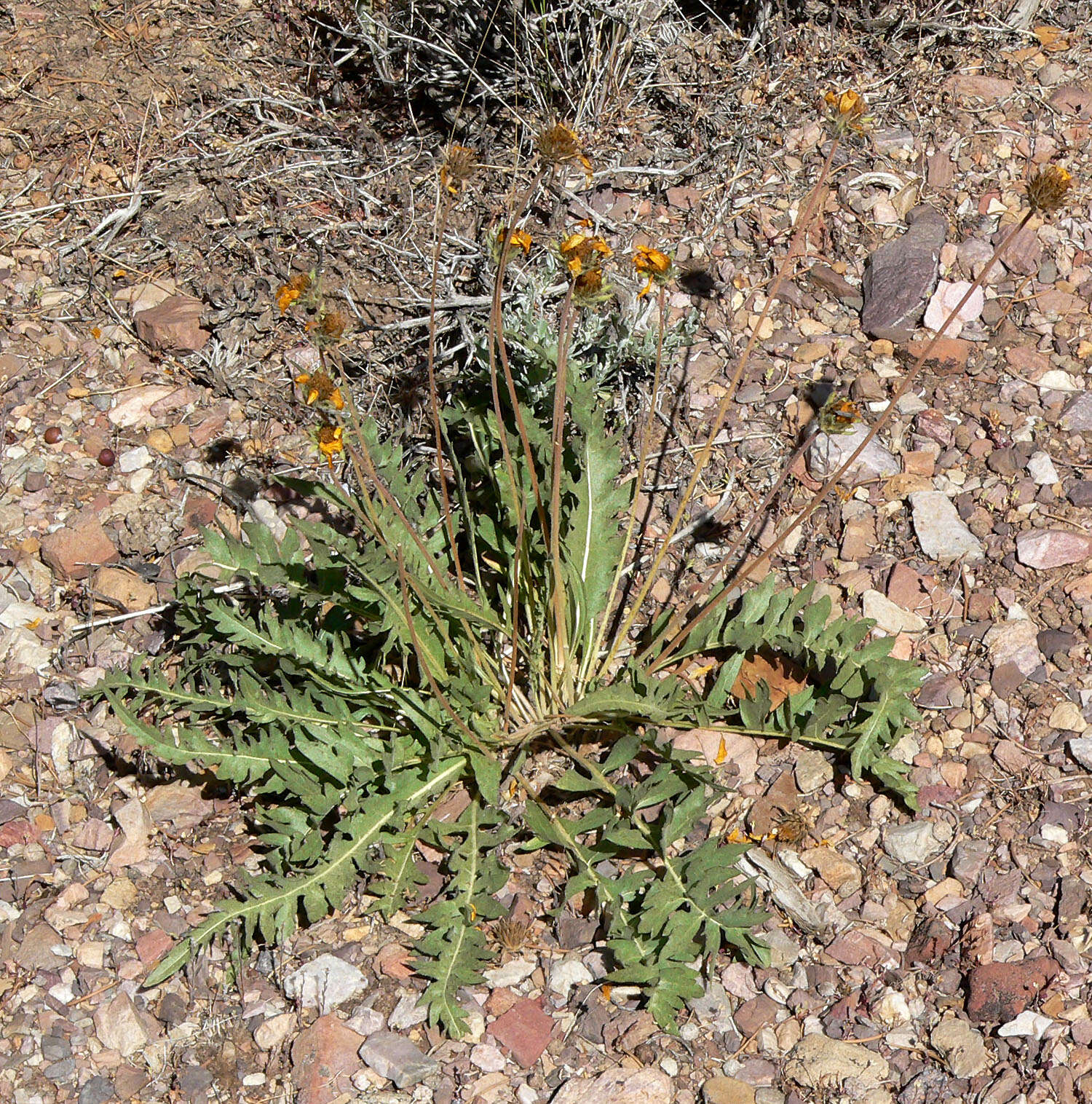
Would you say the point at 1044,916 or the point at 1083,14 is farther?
the point at 1083,14

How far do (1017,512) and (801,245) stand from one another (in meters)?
1.18

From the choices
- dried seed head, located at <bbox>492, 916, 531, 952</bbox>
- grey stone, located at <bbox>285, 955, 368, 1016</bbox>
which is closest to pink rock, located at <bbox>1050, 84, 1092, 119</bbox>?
dried seed head, located at <bbox>492, 916, 531, 952</bbox>

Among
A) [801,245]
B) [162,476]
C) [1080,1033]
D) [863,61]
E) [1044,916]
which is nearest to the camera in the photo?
[1080,1033]

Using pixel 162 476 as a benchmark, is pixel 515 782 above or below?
below

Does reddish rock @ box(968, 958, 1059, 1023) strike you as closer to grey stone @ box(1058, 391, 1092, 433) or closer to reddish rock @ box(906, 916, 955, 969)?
reddish rock @ box(906, 916, 955, 969)

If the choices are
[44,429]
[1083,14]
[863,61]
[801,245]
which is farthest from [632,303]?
[1083,14]

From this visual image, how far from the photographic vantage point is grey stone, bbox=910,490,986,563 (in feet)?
10.3

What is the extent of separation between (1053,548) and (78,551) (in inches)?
105

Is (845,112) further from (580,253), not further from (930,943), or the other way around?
(930,943)

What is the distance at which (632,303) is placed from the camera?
3.61 meters

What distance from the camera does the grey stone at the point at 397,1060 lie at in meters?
2.38

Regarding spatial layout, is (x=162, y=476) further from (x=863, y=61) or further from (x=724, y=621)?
(x=863, y=61)

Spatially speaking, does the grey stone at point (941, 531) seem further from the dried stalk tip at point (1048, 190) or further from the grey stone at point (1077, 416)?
the dried stalk tip at point (1048, 190)

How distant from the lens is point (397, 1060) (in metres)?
2.41
